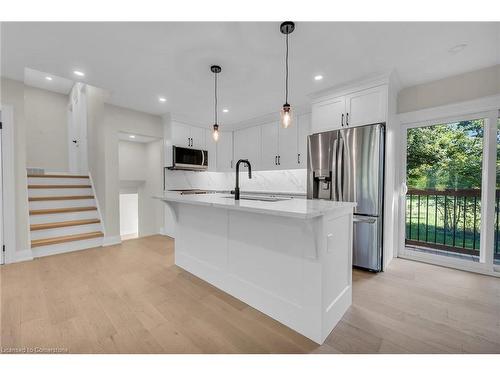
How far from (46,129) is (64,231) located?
3072 mm

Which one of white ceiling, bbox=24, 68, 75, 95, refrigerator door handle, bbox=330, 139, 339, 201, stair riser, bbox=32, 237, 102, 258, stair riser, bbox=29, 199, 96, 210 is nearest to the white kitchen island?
refrigerator door handle, bbox=330, 139, 339, 201

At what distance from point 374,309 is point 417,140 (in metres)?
2.61

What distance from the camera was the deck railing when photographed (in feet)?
10.0

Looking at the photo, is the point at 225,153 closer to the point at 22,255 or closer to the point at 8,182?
the point at 8,182

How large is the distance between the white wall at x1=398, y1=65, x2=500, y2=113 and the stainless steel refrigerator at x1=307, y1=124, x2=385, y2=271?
0.90m

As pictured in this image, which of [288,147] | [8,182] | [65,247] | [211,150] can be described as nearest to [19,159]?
[8,182]

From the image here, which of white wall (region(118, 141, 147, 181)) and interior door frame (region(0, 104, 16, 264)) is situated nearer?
interior door frame (region(0, 104, 16, 264))

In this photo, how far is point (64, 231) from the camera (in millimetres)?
3766

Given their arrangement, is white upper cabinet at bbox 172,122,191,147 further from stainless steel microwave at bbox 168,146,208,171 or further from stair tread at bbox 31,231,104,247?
stair tread at bbox 31,231,104,247

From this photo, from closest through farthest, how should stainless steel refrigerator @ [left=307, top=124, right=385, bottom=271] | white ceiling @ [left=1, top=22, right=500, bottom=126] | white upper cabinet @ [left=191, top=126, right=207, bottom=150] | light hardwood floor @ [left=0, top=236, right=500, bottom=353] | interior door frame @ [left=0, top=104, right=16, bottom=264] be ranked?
1. light hardwood floor @ [left=0, top=236, right=500, bottom=353]
2. white ceiling @ [left=1, top=22, right=500, bottom=126]
3. stainless steel refrigerator @ [left=307, top=124, right=385, bottom=271]
4. interior door frame @ [left=0, top=104, right=16, bottom=264]
5. white upper cabinet @ [left=191, top=126, right=207, bottom=150]

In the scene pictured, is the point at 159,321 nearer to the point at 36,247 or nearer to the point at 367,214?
the point at 367,214

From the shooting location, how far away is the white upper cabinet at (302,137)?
4078 millimetres
